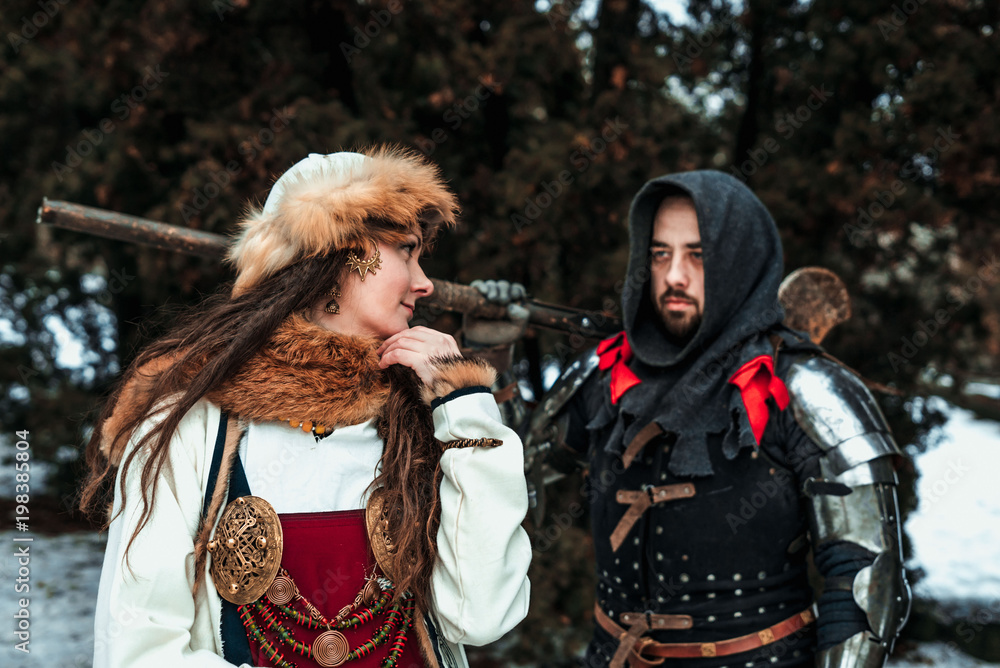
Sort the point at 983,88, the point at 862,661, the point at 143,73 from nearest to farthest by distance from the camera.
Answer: the point at 862,661 < the point at 983,88 < the point at 143,73

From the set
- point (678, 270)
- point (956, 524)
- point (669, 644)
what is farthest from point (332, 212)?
point (956, 524)

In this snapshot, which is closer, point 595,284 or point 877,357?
point 595,284

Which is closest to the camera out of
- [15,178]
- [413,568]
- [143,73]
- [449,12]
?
[413,568]

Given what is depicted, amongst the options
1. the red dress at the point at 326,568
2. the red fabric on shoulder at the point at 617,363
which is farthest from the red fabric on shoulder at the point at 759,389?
the red dress at the point at 326,568

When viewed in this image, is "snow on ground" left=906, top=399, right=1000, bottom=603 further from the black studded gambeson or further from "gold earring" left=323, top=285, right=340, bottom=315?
"gold earring" left=323, top=285, right=340, bottom=315

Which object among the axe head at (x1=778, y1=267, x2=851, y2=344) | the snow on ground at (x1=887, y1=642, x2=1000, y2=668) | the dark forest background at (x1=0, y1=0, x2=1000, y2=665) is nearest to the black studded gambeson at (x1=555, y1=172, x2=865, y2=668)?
the axe head at (x1=778, y1=267, x2=851, y2=344)

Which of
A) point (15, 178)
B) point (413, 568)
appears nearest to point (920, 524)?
point (413, 568)

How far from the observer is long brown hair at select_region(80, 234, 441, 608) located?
63.3 inches

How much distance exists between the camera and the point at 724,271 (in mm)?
2426

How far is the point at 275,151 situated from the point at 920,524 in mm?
6042

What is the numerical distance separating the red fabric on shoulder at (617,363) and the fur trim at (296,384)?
1.06m

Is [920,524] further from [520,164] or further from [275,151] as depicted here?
[275,151]

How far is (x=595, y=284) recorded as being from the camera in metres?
4.58

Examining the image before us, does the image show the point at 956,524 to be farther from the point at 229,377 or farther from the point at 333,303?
the point at 229,377
